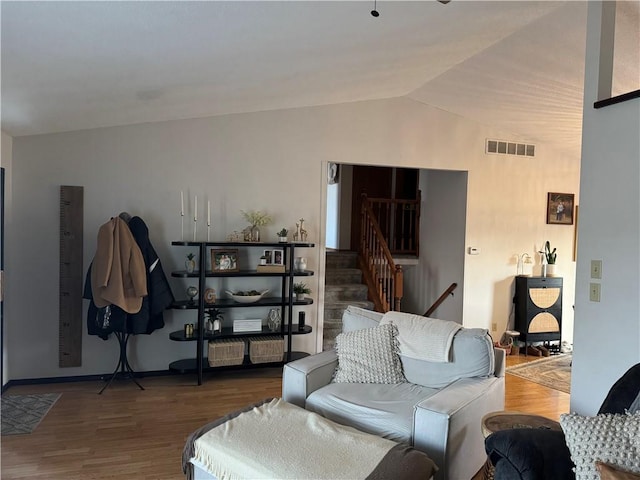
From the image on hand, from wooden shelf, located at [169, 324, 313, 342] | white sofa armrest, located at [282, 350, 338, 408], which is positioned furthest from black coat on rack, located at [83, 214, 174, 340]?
white sofa armrest, located at [282, 350, 338, 408]

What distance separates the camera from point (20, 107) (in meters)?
3.20

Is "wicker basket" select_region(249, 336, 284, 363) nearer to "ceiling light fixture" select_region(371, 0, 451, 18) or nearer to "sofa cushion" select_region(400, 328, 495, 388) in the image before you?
"sofa cushion" select_region(400, 328, 495, 388)

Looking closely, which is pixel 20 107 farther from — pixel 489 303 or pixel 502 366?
pixel 489 303

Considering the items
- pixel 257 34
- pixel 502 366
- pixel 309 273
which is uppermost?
pixel 257 34

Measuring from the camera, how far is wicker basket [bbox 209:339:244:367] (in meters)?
4.38

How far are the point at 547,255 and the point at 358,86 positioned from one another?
3586mm

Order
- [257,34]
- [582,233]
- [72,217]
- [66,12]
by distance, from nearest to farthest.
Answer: [66,12] < [257,34] < [582,233] < [72,217]

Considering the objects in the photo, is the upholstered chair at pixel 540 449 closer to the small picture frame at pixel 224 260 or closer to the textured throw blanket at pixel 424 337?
the textured throw blanket at pixel 424 337

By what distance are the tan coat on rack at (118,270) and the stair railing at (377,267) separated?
9.75 feet

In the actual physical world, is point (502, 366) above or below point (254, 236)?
below

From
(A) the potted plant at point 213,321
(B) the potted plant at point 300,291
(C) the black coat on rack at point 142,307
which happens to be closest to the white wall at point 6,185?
(C) the black coat on rack at point 142,307

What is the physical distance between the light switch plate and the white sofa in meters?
0.72

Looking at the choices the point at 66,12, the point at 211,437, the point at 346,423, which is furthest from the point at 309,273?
the point at 66,12

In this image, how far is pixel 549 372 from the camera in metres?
5.05
